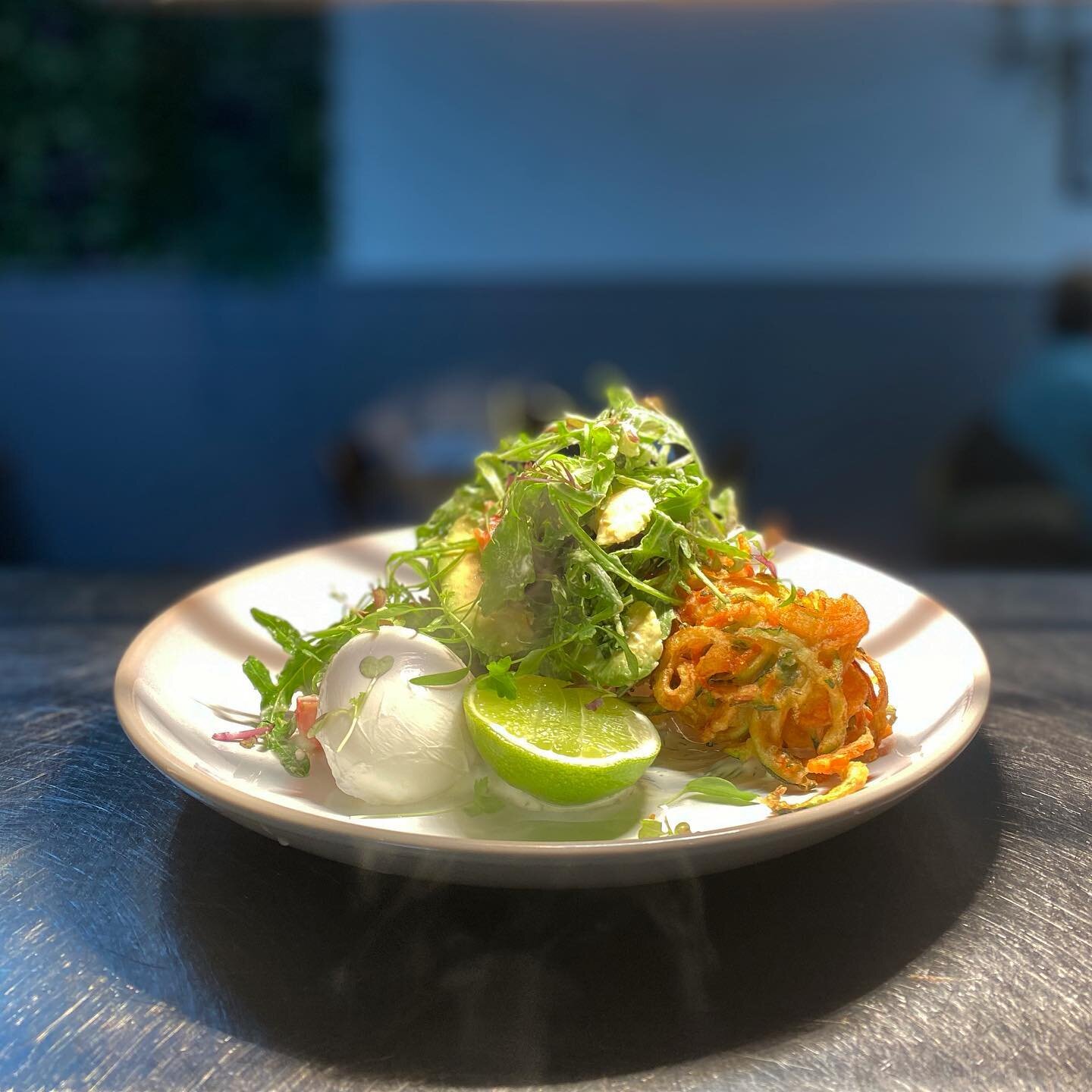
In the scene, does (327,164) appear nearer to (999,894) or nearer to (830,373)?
(830,373)

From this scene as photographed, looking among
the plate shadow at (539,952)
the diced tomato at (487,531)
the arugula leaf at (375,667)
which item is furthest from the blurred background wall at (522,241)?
the plate shadow at (539,952)

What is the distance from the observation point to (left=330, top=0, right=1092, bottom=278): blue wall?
171 inches

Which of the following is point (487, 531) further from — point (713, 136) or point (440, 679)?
point (713, 136)

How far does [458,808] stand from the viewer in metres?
0.86

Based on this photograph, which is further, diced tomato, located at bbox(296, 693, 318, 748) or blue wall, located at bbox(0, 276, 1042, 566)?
blue wall, located at bbox(0, 276, 1042, 566)

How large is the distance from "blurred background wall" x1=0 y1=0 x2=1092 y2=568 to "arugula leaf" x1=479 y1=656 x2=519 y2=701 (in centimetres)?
337

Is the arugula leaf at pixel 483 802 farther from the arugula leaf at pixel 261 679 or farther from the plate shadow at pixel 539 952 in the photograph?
the arugula leaf at pixel 261 679

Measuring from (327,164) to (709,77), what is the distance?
1.61 m

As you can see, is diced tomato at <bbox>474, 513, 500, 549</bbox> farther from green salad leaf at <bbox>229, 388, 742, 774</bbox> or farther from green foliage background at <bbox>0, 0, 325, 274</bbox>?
green foliage background at <bbox>0, 0, 325, 274</bbox>

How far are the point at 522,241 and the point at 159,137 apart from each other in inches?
60.3

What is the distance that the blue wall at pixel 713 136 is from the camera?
4.35m

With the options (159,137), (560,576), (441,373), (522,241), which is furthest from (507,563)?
(159,137)

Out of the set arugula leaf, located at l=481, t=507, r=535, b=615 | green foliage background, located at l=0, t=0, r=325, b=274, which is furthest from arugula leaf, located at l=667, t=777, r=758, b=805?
green foliage background, located at l=0, t=0, r=325, b=274

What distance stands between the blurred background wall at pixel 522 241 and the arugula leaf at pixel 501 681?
337cm
